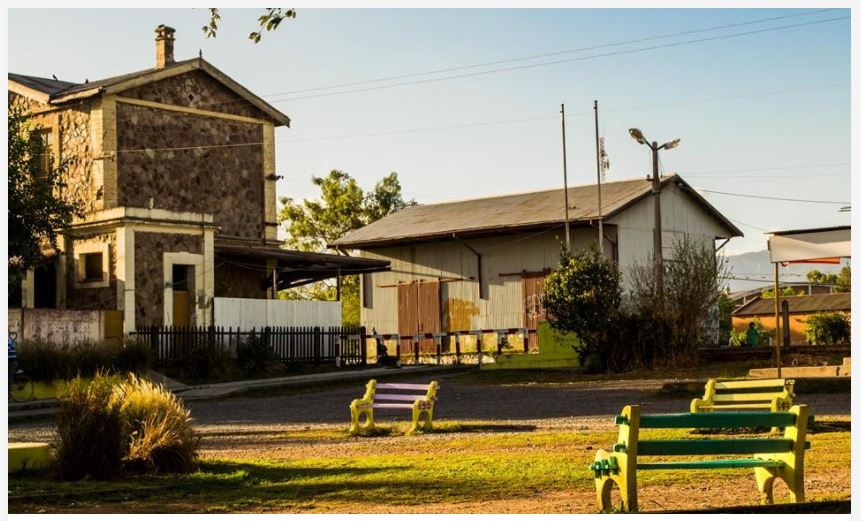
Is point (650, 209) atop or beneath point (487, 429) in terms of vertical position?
atop

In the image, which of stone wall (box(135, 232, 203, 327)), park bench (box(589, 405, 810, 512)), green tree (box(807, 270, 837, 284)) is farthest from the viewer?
green tree (box(807, 270, 837, 284))

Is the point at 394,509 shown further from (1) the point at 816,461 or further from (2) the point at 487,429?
(2) the point at 487,429

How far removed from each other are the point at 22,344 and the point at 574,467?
1851cm

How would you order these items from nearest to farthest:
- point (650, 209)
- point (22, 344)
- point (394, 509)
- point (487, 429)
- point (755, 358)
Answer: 1. point (394, 509)
2. point (487, 429)
3. point (22, 344)
4. point (755, 358)
5. point (650, 209)

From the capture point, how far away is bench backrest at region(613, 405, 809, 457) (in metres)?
9.26

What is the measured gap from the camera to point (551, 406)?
21.9 metres

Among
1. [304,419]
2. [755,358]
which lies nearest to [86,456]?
[304,419]

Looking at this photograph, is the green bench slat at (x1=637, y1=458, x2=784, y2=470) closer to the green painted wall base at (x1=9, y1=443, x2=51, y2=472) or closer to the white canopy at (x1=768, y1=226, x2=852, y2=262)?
the green painted wall base at (x1=9, y1=443, x2=51, y2=472)

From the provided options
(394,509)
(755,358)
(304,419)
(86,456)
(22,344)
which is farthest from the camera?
(755,358)

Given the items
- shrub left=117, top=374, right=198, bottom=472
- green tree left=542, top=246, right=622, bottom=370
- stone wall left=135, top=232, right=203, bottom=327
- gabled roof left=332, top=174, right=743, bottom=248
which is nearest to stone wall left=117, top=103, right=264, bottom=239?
stone wall left=135, top=232, right=203, bottom=327

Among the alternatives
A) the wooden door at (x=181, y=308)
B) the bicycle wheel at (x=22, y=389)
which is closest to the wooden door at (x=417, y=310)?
the wooden door at (x=181, y=308)

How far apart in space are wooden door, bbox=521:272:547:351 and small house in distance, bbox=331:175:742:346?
0.03 metres

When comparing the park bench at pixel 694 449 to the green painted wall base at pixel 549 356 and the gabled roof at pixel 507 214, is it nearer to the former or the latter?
the green painted wall base at pixel 549 356

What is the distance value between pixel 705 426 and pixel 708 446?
6.1 inches
